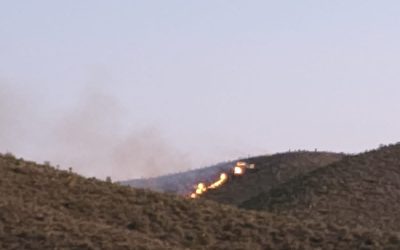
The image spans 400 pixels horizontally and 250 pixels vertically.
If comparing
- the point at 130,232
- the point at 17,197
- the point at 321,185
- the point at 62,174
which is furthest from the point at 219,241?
the point at 321,185

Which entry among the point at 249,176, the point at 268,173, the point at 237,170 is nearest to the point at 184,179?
the point at 237,170

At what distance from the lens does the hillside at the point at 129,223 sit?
2172cm

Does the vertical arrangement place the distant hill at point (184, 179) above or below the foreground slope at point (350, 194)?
above

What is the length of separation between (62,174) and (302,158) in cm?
2906

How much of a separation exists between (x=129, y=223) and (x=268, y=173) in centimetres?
3111

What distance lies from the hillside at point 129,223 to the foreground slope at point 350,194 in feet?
29.1

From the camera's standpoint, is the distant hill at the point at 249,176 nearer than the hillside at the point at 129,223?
No

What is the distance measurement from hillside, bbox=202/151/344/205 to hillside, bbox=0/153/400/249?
931 inches

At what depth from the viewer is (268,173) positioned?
55.4 meters

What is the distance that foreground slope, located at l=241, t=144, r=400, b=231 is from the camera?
3631 centimetres

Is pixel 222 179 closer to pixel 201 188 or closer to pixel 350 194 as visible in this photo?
pixel 201 188

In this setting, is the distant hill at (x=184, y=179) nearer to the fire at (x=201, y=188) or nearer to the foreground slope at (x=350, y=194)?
the fire at (x=201, y=188)

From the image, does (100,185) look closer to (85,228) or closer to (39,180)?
(39,180)

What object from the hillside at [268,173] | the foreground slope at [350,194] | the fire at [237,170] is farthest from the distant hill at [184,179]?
the foreground slope at [350,194]
